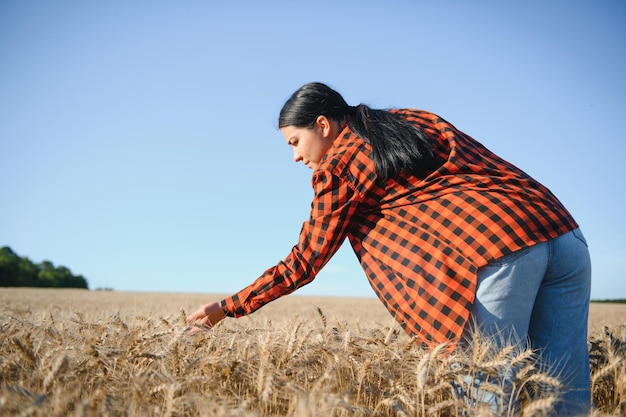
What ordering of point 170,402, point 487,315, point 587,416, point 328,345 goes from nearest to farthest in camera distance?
point 170,402 < point 587,416 < point 487,315 < point 328,345

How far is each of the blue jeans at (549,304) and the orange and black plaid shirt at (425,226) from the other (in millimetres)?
61

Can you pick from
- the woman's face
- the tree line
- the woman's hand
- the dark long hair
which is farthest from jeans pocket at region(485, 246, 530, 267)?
the tree line

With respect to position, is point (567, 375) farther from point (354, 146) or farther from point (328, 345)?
point (354, 146)

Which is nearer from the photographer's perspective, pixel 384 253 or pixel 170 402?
pixel 170 402

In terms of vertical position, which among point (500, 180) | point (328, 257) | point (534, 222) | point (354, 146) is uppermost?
point (354, 146)

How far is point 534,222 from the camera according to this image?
1863 millimetres

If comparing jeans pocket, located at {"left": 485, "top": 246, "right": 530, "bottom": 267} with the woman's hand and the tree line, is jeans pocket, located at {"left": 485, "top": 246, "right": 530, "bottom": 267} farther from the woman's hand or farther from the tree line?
the tree line

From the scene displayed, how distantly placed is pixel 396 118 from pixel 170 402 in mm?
1547

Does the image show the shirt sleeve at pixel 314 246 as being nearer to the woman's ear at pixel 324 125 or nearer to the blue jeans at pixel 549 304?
the woman's ear at pixel 324 125

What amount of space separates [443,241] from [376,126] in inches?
25.2

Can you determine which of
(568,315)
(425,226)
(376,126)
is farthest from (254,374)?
(568,315)

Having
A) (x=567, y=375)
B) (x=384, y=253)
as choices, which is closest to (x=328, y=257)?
(x=384, y=253)

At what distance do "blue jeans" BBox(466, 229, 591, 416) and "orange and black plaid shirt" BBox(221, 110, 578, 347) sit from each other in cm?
6

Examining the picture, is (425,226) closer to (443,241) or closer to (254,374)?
(443,241)
